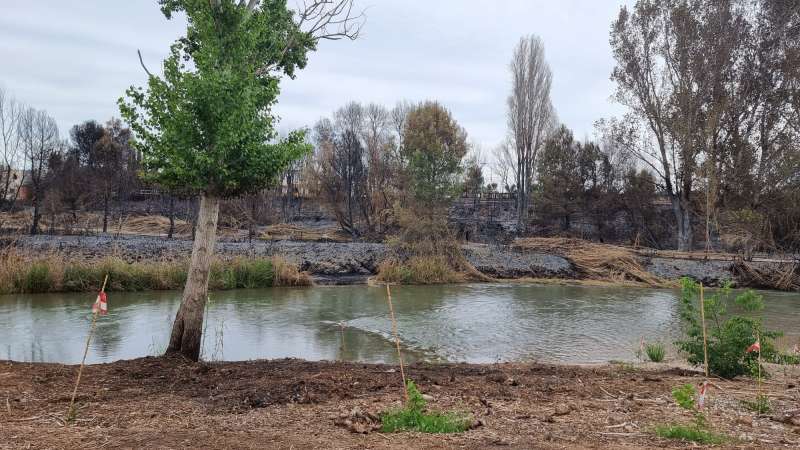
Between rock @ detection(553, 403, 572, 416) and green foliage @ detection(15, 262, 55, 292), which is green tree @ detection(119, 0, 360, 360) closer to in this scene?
rock @ detection(553, 403, 572, 416)

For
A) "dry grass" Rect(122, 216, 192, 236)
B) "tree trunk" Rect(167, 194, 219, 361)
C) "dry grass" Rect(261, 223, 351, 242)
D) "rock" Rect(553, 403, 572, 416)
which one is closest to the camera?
"rock" Rect(553, 403, 572, 416)

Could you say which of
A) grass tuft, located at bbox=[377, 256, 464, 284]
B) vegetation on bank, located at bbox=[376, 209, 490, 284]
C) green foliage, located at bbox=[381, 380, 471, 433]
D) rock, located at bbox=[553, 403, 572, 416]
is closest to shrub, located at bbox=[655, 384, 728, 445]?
rock, located at bbox=[553, 403, 572, 416]

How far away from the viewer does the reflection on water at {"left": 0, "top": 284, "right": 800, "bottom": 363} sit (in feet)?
32.1

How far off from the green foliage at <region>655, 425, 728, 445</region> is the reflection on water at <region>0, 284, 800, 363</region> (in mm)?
5035

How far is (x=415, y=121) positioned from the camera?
3959 cm

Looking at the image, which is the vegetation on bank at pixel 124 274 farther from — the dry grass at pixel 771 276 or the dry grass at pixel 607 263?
the dry grass at pixel 771 276

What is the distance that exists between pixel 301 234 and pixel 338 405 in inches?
1076

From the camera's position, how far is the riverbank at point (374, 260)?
19531mm

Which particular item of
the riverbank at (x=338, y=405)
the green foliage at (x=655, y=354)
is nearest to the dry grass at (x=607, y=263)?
the green foliage at (x=655, y=354)

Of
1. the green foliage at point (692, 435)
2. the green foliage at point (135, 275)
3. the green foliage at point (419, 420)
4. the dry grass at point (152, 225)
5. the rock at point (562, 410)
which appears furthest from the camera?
the dry grass at point (152, 225)

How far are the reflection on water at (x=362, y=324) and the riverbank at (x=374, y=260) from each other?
280 centimetres

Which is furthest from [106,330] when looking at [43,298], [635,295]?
[635,295]

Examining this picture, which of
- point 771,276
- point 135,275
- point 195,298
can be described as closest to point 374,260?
point 135,275

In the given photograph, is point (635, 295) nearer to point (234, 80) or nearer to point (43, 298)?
point (234, 80)
